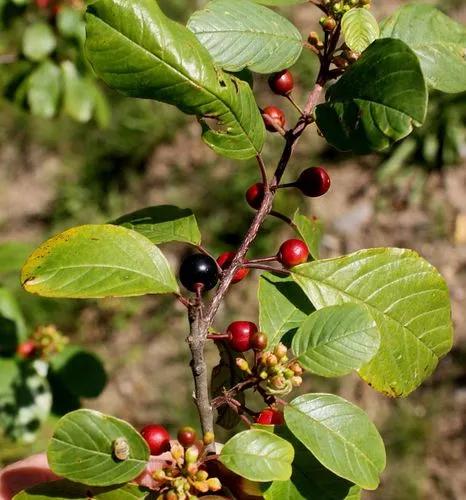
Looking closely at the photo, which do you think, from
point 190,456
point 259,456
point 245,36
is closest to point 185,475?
point 190,456

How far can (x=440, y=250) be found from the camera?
12.8ft

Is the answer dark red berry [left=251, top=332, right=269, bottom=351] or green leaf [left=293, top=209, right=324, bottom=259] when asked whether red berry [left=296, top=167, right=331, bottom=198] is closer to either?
green leaf [left=293, top=209, right=324, bottom=259]

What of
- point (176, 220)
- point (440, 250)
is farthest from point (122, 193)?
point (176, 220)

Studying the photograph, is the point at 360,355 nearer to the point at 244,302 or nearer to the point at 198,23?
the point at 198,23

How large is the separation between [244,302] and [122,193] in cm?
98

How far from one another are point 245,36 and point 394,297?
0.56 metres

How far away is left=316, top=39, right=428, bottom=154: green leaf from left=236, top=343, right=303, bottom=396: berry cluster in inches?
15.5

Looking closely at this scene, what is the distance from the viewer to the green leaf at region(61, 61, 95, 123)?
9.40ft

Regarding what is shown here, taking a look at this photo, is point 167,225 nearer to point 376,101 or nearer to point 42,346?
point 376,101

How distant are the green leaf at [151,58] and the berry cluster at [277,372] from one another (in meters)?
0.45

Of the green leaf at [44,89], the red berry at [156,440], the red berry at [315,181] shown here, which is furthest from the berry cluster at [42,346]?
the red berry at [315,181]

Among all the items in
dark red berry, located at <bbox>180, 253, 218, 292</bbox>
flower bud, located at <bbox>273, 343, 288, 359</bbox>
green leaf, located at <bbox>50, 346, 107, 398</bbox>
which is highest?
dark red berry, located at <bbox>180, 253, 218, 292</bbox>

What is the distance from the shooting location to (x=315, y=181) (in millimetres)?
1509

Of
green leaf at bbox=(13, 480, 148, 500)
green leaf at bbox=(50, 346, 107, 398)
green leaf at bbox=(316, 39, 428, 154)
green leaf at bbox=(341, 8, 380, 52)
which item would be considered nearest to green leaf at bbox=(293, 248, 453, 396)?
green leaf at bbox=(316, 39, 428, 154)
